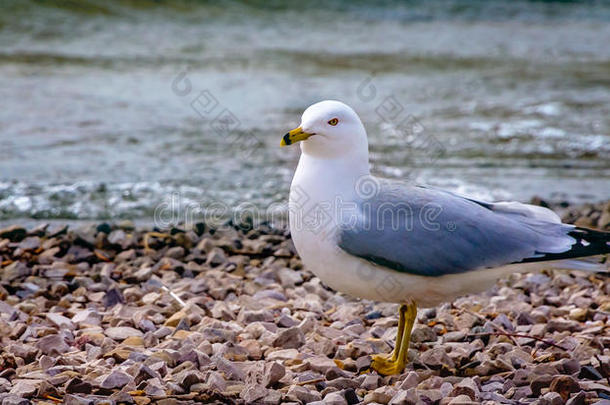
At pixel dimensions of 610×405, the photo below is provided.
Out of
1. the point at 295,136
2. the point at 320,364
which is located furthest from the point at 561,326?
the point at 295,136

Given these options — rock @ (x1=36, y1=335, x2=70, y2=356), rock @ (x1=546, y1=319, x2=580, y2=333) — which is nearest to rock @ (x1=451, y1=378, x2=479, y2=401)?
rock @ (x1=546, y1=319, x2=580, y2=333)

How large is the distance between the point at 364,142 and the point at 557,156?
5.22m

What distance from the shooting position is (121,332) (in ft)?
12.6

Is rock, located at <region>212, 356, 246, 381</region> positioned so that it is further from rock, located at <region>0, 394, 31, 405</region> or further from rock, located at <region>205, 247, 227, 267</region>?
rock, located at <region>205, 247, 227, 267</region>

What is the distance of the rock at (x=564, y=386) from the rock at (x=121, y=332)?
1.82 metres

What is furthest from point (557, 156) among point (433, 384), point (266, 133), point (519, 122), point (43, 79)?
point (43, 79)

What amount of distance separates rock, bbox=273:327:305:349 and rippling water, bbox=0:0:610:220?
307 cm

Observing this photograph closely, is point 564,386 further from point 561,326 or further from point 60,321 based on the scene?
point 60,321

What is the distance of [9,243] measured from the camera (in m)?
5.38

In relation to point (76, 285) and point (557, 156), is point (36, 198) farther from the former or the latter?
point (557, 156)

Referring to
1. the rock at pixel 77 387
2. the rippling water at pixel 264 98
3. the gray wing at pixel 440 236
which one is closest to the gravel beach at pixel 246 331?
the rock at pixel 77 387

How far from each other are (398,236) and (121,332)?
1.36 m

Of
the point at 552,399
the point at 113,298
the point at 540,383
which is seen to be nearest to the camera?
the point at 552,399

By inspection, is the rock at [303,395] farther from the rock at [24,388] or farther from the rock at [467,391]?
the rock at [24,388]
